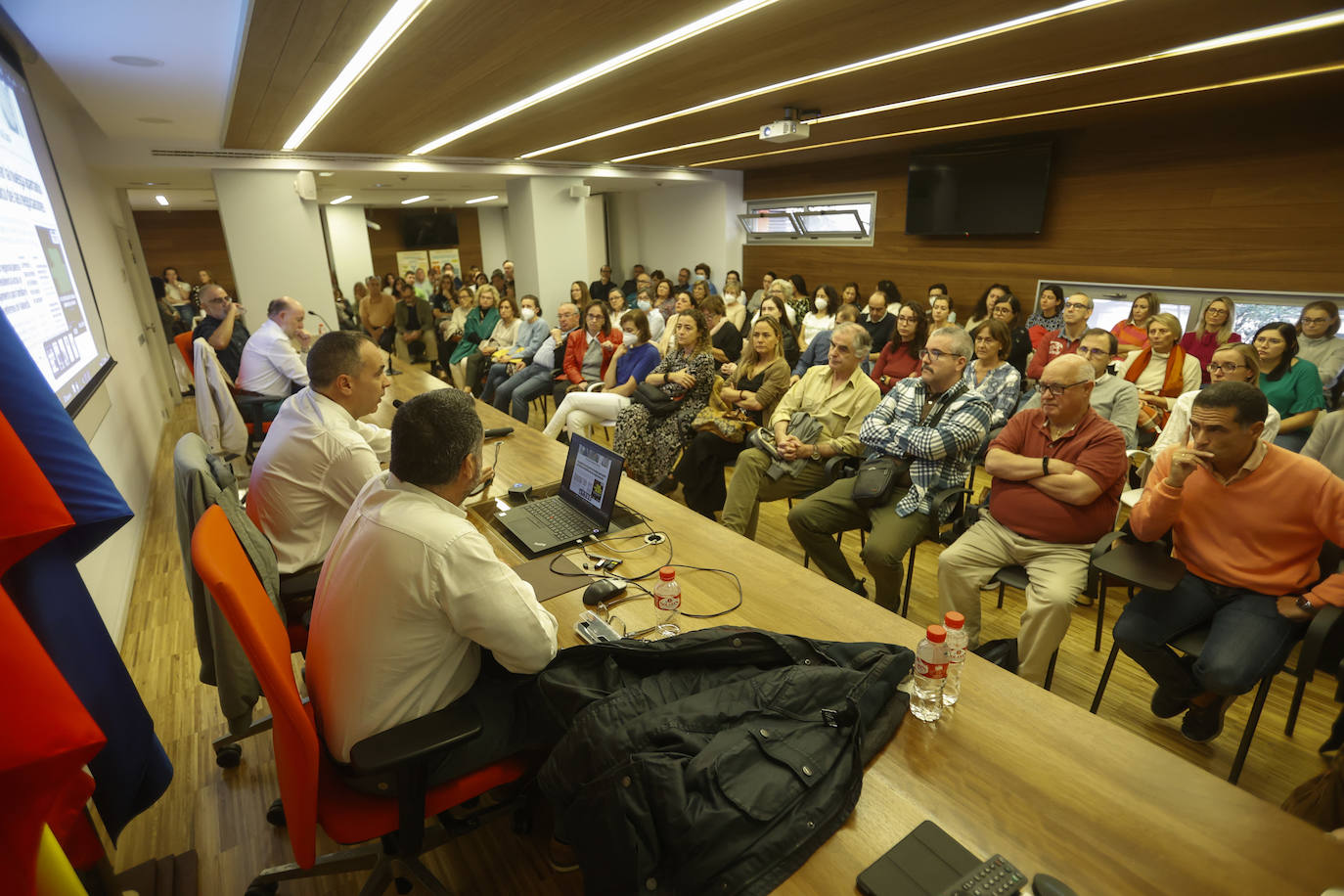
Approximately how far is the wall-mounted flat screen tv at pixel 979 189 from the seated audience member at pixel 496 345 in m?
5.07

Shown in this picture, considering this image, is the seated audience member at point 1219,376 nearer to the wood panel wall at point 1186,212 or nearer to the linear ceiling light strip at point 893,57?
the linear ceiling light strip at point 893,57

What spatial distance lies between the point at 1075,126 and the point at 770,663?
7.17 m

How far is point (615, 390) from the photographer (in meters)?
4.59

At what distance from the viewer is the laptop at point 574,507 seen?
210cm

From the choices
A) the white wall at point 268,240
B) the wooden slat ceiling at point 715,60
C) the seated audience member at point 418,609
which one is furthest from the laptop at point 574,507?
the white wall at point 268,240

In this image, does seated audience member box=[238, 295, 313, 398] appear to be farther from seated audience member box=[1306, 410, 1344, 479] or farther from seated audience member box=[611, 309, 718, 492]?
seated audience member box=[1306, 410, 1344, 479]

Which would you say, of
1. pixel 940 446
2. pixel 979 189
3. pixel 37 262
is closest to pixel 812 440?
pixel 940 446

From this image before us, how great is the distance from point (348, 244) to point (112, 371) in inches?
398

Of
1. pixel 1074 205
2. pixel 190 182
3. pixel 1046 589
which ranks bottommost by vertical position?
pixel 1046 589

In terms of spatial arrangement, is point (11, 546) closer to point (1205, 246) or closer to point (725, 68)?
point (725, 68)

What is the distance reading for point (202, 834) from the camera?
75.0 inches

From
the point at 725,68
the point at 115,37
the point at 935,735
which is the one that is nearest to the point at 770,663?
the point at 935,735

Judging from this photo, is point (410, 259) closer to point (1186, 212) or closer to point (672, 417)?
point (672, 417)

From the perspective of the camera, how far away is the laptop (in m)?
2.10
